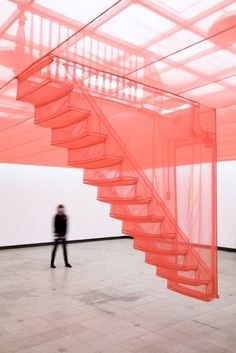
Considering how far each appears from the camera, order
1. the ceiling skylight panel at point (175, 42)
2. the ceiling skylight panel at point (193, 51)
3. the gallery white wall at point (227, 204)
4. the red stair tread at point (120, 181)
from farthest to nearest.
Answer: the gallery white wall at point (227, 204) < the red stair tread at point (120, 181) < the ceiling skylight panel at point (193, 51) < the ceiling skylight panel at point (175, 42)

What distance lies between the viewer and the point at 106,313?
4.63 m

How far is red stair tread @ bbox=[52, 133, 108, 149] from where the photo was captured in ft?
12.2

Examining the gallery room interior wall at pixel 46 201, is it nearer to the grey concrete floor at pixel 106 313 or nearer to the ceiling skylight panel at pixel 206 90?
the grey concrete floor at pixel 106 313

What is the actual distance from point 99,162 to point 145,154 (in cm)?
122

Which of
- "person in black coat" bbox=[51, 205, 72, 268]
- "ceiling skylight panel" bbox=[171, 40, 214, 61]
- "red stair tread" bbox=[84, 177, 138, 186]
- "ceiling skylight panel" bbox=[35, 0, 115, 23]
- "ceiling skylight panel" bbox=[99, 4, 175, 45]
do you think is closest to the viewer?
"ceiling skylight panel" bbox=[35, 0, 115, 23]

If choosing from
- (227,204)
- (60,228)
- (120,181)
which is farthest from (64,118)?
(227,204)

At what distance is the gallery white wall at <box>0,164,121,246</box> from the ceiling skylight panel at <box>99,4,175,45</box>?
8816mm

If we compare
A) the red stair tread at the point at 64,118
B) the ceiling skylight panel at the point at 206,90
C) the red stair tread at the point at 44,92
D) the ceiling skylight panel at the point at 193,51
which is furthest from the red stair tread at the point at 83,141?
the ceiling skylight panel at the point at 206,90

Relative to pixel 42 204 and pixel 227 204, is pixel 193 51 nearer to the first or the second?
pixel 227 204

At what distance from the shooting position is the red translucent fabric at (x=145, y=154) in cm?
388

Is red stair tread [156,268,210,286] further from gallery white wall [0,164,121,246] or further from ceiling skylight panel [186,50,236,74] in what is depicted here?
gallery white wall [0,164,121,246]

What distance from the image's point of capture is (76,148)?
4250 millimetres

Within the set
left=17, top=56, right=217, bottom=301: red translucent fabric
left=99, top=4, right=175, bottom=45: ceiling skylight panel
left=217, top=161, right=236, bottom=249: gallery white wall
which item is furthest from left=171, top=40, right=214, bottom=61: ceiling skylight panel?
left=217, top=161, right=236, bottom=249: gallery white wall

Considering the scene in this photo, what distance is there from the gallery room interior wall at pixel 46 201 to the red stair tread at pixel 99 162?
7479mm
